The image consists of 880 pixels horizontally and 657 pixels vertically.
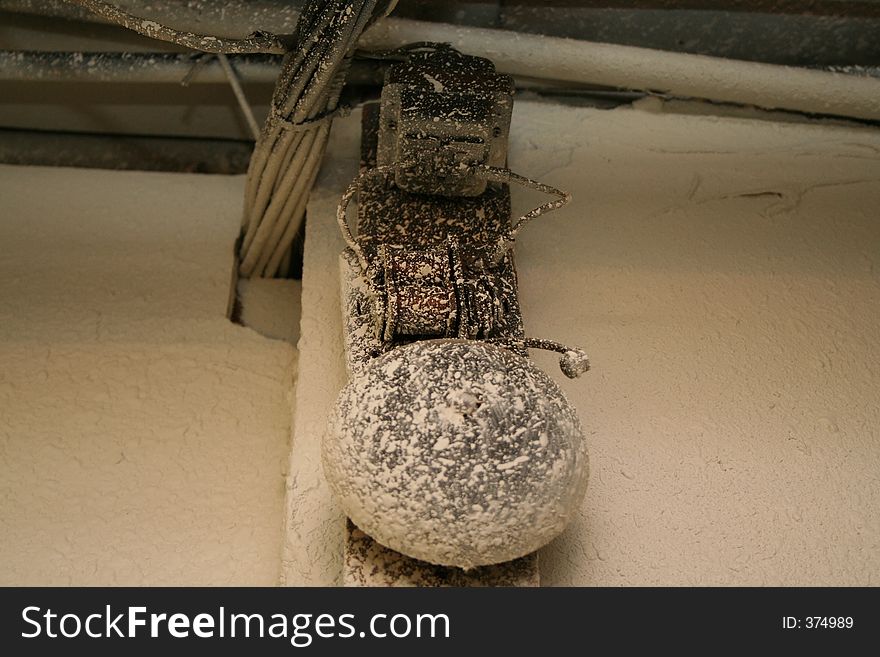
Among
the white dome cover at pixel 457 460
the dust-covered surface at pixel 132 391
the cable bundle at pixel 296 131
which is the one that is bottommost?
the white dome cover at pixel 457 460

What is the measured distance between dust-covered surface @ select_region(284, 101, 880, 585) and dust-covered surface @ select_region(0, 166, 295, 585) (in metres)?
0.12

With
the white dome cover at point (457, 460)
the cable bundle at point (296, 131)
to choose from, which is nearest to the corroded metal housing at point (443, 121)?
the cable bundle at point (296, 131)

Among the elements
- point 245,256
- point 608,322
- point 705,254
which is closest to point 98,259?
point 245,256

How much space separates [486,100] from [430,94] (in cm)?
6

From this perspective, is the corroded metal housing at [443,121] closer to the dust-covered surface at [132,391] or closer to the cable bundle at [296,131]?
the cable bundle at [296,131]

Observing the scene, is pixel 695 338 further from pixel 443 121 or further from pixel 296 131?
pixel 296 131

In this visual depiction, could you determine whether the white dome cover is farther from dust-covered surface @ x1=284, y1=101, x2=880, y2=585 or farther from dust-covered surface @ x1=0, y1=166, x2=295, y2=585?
dust-covered surface @ x1=0, y1=166, x2=295, y2=585

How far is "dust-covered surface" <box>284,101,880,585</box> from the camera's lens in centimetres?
104

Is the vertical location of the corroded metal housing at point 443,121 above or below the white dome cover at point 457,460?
above

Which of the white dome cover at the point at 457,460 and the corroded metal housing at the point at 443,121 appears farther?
the corroded metal housing at the point at 443,121

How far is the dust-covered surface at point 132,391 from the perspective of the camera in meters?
1.10

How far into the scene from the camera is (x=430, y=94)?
1.15 metres

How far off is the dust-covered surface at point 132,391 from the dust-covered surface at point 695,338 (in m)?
0.12

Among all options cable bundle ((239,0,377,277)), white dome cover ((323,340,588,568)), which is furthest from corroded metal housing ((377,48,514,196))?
white dome cover ((323,340,588,568))
